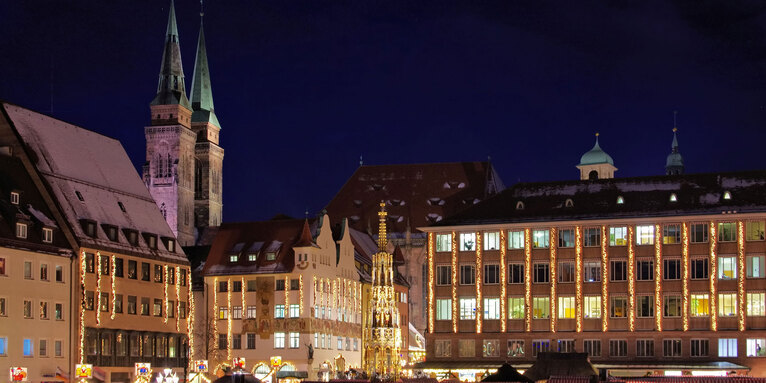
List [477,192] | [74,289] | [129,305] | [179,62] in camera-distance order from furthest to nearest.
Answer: [179,62], [477,192], [129,305], [74,289]

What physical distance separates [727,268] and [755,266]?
191cm

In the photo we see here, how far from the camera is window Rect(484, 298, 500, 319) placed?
319 ft

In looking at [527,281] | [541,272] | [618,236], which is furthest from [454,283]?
[618,236]

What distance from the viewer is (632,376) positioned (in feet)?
297

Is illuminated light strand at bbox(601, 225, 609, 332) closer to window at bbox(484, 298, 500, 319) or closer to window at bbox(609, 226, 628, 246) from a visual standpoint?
window at bbox(609, 226, 628, 246)

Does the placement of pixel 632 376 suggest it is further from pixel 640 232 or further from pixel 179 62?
pixel 179 62

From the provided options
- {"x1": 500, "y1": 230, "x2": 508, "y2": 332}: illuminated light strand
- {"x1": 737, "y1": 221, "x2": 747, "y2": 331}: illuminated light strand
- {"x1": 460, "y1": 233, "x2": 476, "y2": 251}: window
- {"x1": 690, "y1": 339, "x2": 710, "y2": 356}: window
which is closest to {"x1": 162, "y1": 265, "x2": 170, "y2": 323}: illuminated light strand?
{"x1": 460, "y1": 233, "x2": 476, "y2": 251}: window

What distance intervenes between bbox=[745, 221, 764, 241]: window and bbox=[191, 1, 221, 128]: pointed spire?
313ft

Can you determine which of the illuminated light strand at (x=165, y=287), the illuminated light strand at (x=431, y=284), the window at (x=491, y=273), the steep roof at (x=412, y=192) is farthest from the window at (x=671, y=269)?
the steep roof at (x=412, y=192)

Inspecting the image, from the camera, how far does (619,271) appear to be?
94750mm

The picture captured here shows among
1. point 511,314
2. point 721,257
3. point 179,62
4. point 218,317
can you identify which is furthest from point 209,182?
point 721,257

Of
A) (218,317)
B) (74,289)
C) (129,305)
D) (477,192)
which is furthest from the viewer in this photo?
(477,192)

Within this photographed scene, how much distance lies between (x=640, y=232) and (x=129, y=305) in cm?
3618

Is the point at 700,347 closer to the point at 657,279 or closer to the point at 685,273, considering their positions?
the point at 685,273
